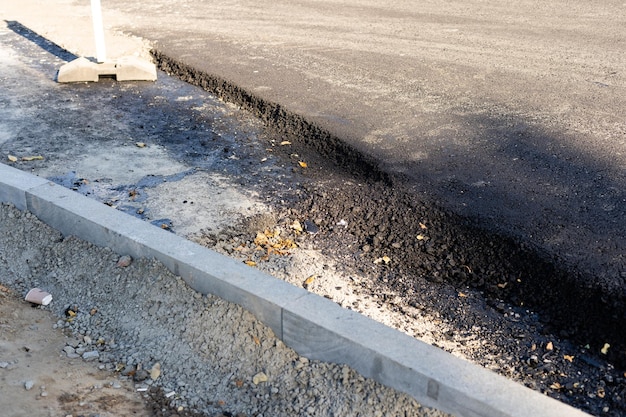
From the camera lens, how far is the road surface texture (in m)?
4.44

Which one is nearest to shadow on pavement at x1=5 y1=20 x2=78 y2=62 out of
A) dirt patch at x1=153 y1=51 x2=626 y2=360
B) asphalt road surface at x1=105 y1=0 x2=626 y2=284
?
asphalt road surface at x1=105 y1=0 x2=626 y2=284

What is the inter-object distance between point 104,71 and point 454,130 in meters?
4.06

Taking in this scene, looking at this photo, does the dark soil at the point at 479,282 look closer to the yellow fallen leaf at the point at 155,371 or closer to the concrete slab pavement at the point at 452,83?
the concrete slab pavement at the point at 452,83

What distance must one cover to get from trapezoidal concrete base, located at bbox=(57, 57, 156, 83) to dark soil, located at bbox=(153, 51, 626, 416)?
320 cm

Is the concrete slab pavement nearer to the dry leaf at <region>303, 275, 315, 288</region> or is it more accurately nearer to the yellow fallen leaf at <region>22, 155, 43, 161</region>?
the dry leaf at <region>303, 275, 315, 288</region>

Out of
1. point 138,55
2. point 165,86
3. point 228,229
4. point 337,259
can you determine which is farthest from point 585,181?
point 138,55

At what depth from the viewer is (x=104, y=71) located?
8.24 metres

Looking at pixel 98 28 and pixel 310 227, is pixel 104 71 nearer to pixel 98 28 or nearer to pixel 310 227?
pixel 98 28

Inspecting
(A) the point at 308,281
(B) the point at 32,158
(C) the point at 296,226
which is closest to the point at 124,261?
(A) the point at 308,281

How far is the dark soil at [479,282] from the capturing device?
3.81 m

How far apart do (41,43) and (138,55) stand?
1.53 meters

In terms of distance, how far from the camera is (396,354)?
332 cm

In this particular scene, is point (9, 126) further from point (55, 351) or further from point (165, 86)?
point (55, 351)

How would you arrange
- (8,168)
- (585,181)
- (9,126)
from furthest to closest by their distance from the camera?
(9,126) → (585,181) → (8,168)
